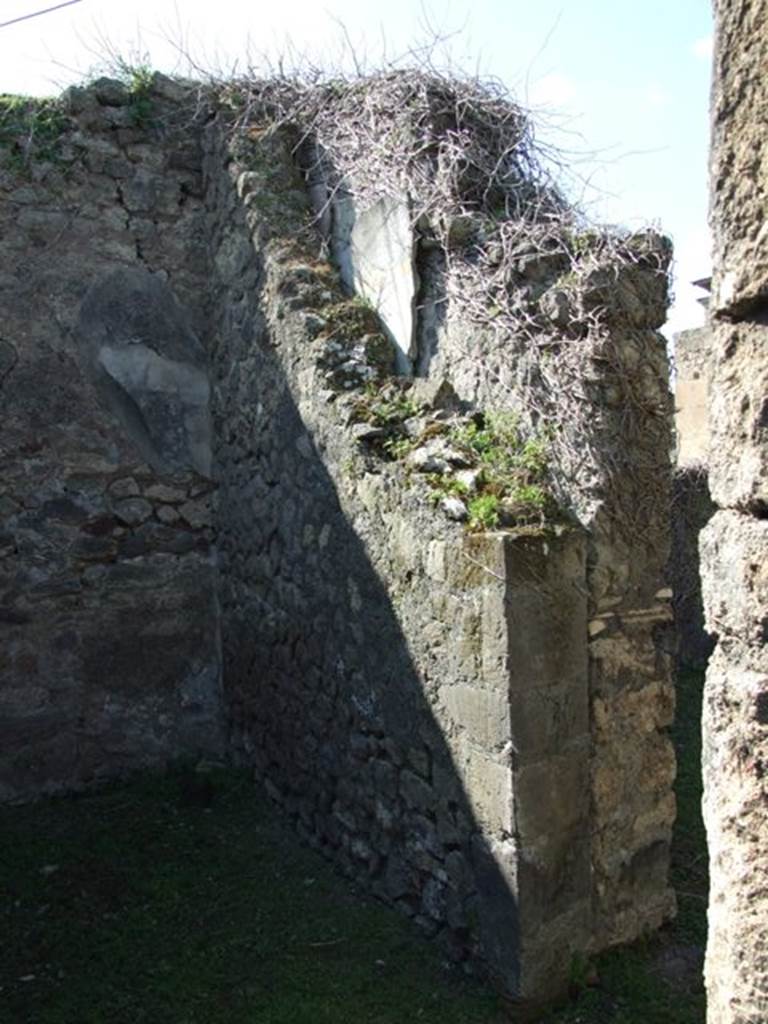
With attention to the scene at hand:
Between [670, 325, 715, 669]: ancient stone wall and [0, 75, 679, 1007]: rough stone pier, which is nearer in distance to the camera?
[0, 75, 679, 1007]: rough stone pier

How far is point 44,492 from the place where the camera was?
16.4 feet

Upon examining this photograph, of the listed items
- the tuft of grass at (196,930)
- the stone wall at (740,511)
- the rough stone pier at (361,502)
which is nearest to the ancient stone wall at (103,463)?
the rough stone pier at (361,502)

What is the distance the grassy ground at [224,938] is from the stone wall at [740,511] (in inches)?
82.1

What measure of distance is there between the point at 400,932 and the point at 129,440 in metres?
2.97

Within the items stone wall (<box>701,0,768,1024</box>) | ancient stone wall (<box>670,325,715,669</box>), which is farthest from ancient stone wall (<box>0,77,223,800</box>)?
stone wall (<box>701,0,768,1024</box>)

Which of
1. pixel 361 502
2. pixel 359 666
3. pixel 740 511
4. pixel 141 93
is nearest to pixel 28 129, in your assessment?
pixel 141 93

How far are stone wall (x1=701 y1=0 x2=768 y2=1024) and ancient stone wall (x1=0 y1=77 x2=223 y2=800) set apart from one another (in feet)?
14.3

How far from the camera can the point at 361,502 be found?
3740mm

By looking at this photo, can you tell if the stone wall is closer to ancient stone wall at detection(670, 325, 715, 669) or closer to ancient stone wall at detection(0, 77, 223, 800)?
ancient stone wall at detection(0, 77, 223, 800)

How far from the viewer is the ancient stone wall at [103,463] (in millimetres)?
4930

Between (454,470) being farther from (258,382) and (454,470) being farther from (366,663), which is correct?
(258,382)

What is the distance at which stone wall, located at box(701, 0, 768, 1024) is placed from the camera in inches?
43.2

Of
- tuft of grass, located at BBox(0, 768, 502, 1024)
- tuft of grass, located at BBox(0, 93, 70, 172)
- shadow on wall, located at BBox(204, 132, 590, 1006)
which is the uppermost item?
tuft of grass, located at BBox(0, 93, 70, 172)

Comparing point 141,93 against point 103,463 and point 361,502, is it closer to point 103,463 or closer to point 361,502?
point 103,463
